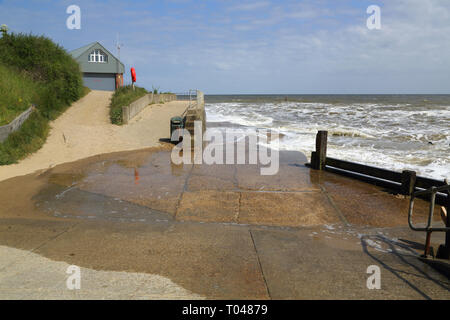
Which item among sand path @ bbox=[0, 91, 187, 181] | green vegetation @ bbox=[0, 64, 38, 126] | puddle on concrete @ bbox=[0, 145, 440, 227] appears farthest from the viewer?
green vegetation @ bbox=[0, 64, 38, 126]

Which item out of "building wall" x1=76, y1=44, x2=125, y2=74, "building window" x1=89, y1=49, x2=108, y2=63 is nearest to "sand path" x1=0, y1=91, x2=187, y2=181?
"building wall" x1=76, y1=44, x2=125, y2=74

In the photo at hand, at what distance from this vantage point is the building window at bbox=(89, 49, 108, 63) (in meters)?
36.3

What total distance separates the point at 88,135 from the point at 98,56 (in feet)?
86.6

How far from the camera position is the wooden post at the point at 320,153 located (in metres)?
9.16

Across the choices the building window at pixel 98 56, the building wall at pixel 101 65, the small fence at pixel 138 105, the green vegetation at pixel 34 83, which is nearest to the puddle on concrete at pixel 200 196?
the green vegetation at pixel 34 83

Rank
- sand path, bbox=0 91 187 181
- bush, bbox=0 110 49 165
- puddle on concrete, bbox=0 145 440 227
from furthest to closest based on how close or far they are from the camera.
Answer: sand path, bbox=0 91 187 181 < bush, bbox=0 110 49 165 < puddle on concrete, bbox=0 145 440 227

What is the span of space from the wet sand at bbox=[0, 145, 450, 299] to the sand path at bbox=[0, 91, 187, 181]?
5.44 ft

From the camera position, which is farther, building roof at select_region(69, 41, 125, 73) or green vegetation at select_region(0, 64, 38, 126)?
building roof at select_region(69, 41, 125, 73)

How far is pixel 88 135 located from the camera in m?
13.7

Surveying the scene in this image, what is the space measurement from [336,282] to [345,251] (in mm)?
992

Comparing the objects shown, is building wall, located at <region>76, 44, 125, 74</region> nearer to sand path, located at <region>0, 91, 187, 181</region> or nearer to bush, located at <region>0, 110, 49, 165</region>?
sand path, located at <region>0, 91, 187, 181</region>

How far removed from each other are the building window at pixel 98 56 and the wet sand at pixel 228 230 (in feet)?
103

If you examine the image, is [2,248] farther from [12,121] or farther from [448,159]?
[448,159]

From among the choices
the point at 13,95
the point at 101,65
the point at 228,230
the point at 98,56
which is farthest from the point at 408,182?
the point at 98,56
